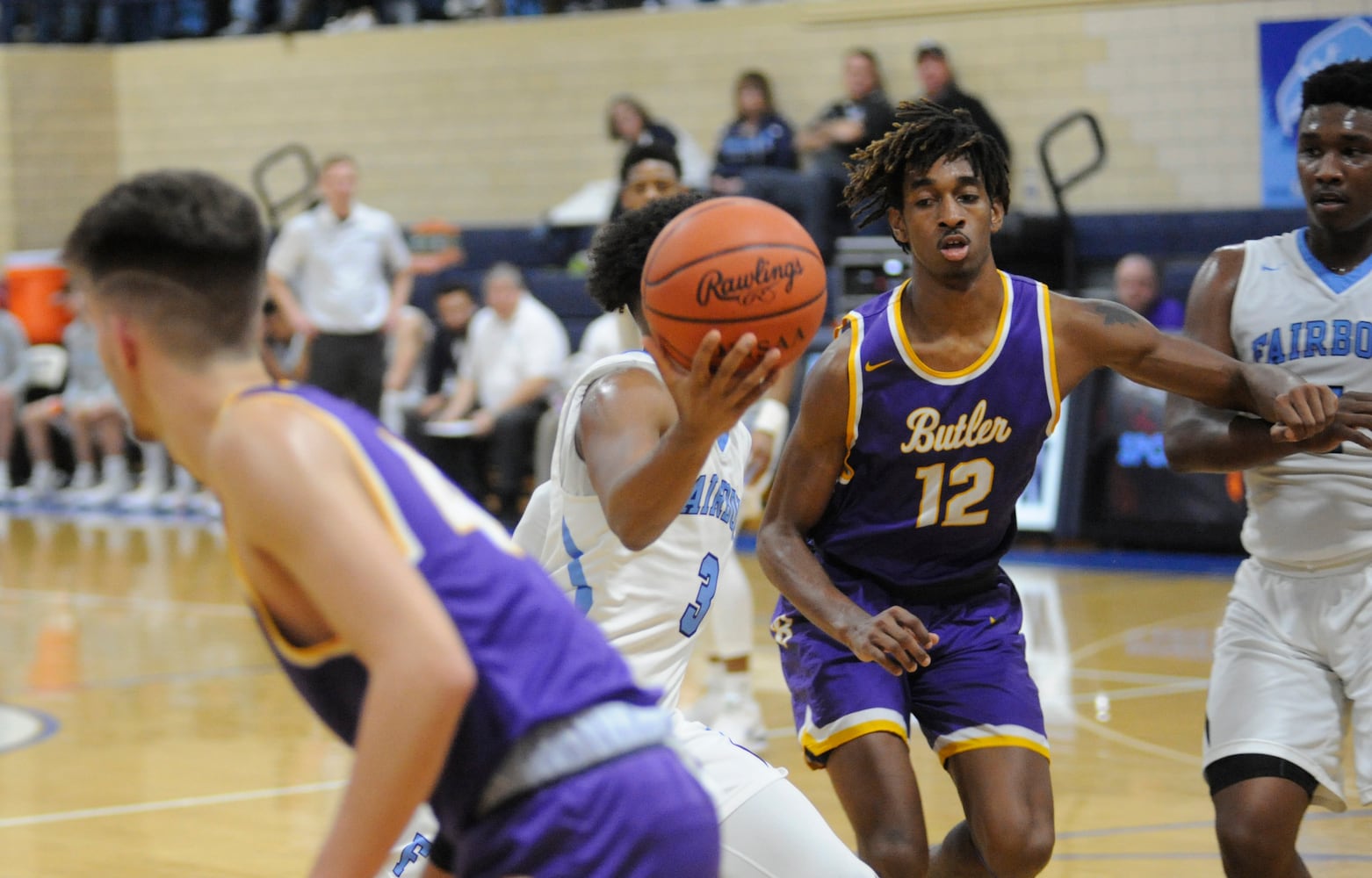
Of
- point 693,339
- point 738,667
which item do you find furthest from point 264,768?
point 693,339

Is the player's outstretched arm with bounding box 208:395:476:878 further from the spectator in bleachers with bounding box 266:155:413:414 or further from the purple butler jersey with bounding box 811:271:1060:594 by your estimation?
the spectator in bleachers with bounding box 266:155:413:414

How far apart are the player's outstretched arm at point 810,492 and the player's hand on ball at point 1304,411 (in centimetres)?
88

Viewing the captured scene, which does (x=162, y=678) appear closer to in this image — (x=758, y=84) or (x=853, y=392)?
(x=853, y=392)

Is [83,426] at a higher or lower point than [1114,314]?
lower

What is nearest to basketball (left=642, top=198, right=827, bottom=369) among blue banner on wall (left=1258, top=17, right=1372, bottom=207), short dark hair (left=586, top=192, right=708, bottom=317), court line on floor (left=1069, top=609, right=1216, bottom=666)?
short dark hair (left=586, top=192, right=708, bottom=317)

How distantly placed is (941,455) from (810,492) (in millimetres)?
287

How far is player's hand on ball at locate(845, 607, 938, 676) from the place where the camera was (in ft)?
10.9

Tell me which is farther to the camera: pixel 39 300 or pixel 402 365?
pixel 39 300

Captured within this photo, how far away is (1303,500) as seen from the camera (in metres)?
3.86

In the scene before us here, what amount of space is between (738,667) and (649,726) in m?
4.15

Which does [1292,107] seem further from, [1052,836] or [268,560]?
[268,560]

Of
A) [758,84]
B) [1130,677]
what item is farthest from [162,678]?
[758,84]

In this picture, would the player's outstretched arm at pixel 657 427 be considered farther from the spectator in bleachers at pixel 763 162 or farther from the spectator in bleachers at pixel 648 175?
the spectator in bleachers at pixel 763 162

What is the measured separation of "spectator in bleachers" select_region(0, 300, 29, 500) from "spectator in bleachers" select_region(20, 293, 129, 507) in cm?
13
